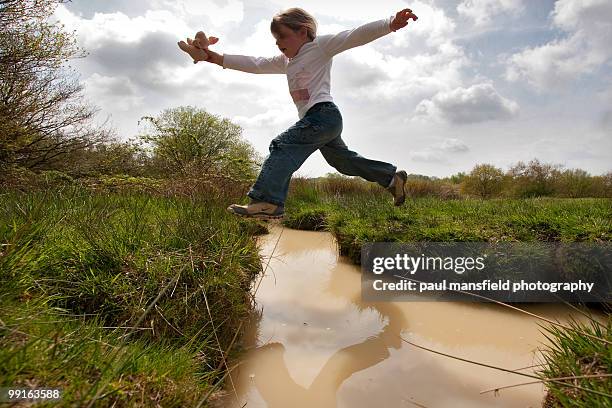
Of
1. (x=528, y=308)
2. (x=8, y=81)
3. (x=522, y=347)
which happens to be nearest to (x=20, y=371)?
(x=522, y=347)

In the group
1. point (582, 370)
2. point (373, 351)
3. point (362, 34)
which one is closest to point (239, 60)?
point (362, 34)

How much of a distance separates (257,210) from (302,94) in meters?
0.97

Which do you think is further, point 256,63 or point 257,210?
point 256,63

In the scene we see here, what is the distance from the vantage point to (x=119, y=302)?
6.37 feet

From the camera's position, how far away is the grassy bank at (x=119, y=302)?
4.00 ft

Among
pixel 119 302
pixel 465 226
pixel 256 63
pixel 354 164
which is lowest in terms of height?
pixel 119 302

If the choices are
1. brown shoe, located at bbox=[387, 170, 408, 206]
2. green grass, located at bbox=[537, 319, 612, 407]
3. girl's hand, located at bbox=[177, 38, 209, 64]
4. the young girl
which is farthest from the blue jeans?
green grass, located at bbox=[537, 319, 612, 407]

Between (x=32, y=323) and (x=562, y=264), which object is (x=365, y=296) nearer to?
(x=562, y=264)

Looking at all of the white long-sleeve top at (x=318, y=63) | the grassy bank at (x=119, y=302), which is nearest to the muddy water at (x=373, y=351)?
the grassy bank at (x=119, y=302)

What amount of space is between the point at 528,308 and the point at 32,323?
323 cm

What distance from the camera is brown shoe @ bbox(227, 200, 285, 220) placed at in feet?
8.74

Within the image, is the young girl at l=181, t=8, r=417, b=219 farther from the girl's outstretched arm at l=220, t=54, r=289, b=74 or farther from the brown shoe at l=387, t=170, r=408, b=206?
the brown shoe at l=387, t=170, r=408, b=206

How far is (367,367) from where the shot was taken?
7.26ft

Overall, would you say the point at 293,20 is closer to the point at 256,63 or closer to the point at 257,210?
the point at 256,63
